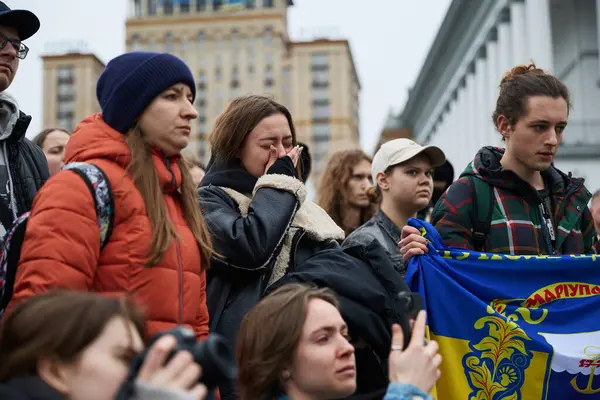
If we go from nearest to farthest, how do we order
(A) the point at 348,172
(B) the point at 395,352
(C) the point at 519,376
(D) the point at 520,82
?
1. (B) the point at 395,352
2. (C) the point at 519,376
3. (D) the point at 520,82
4. (A) the point at 348,172

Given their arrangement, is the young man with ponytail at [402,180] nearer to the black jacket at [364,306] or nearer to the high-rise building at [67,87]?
the black jacket at [364,306]

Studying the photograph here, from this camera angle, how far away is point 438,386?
417cm

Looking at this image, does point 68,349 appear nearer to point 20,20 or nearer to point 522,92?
point 20,20

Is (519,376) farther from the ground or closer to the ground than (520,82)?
closer to the ground

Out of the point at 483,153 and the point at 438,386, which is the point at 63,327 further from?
the point at 483,153

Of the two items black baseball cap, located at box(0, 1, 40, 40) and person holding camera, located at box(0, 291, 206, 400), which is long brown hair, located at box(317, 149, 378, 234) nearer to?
black baseball cap, located at box(0, 1, 40, 40)

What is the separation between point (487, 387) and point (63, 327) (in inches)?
96.4

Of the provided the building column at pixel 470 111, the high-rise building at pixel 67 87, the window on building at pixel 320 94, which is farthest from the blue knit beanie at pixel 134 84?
the high-rise building at pixel 67 87

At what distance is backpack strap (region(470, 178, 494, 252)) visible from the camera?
167 inches

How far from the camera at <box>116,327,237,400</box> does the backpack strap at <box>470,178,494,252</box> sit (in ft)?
7.95

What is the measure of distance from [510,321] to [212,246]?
1401 millimetres

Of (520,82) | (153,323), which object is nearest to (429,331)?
(520,82)

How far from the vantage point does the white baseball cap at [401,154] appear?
203 inches

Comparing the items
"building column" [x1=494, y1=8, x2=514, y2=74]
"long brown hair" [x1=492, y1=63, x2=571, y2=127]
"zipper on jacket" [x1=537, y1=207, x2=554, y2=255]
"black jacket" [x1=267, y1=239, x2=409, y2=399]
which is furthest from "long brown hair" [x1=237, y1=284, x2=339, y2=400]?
"building column" [x1=494, y1=8, x2=514, y2=74]
